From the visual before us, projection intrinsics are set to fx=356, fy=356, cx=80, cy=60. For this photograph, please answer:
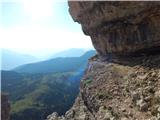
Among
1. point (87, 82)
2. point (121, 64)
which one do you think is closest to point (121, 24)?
point (121, 64)

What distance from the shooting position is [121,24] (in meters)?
30.0

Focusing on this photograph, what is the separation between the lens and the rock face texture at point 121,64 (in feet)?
76.3

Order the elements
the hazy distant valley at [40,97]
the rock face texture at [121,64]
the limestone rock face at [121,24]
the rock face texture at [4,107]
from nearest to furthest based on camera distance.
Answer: the rock face texture at [121,64] → the limestone rock face at [121,24] → the rock face texture at [4,107] → the hazy distant valley at [40,97]

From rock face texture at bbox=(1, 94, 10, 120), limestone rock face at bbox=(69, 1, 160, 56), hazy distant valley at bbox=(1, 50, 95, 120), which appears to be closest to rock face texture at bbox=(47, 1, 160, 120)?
limestone rock face at bbox=(69, 1, 160, 56)

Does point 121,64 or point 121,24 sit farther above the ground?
point 121,24

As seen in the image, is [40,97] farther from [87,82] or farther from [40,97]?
[87,82]

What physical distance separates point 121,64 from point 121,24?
344 centimetres

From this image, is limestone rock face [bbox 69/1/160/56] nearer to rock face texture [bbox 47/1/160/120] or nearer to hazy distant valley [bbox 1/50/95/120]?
rock face texture [bbox 47/1/160/120]

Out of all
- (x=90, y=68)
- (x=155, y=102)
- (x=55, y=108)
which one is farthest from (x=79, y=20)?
(x=55, y=108)

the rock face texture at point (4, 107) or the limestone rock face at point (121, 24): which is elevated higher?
the limestone rock face at point (121, 24)

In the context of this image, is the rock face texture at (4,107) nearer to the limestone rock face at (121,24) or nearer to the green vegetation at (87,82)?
the green vegetation at (87,82)

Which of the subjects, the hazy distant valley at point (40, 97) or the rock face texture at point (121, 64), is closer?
the rock face texture at point (121, 64)

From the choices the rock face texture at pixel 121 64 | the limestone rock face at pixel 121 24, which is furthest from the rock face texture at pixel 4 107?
the limestone rock face at pixel 121 24

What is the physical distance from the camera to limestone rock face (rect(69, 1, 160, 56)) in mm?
27172
